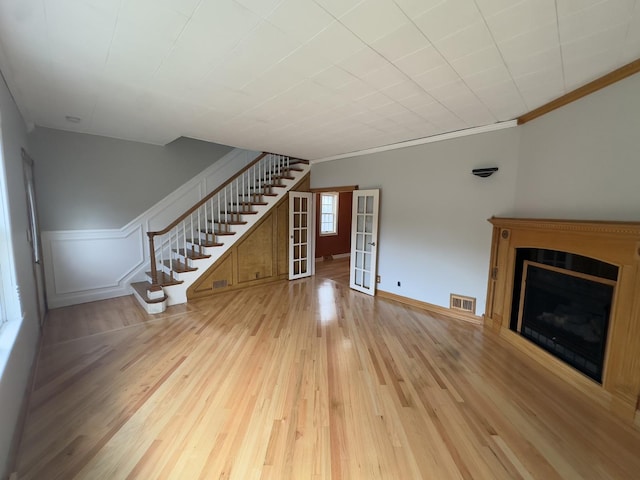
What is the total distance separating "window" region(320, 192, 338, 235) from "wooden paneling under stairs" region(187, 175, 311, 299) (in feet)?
6.36

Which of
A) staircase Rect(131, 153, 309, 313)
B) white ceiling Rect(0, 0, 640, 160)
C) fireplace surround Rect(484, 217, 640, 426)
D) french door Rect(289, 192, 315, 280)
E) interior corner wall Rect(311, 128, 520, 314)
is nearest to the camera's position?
white ceiling Rect(0, 0, 640, 160)

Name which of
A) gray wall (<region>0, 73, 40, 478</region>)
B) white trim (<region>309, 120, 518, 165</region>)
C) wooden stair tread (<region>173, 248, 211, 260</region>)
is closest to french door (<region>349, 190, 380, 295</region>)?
white trim (<region>309, 120, 518, 165</region>)

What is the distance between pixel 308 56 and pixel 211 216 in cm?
388

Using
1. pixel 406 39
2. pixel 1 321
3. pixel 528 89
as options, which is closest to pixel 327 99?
pixel 406 39

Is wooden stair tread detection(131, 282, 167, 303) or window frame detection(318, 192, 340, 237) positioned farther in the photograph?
window frame detection(318, 192, 340, 237)

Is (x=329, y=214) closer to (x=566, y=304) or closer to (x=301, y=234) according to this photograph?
(x=301, y=234)

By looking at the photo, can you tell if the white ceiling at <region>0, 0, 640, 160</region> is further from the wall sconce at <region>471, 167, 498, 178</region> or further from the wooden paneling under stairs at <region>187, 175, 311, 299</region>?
the wooden paneling under stairs at <region>187, 175, 311, 299</region>

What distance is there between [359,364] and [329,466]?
105 cm

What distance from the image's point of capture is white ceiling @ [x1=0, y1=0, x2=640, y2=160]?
54.1 inches

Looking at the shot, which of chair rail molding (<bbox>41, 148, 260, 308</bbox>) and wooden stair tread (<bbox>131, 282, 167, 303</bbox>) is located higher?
chair rail molding (<bbox>41, 148, 260, 308</bbox>)

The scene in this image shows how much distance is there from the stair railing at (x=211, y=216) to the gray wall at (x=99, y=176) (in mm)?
671

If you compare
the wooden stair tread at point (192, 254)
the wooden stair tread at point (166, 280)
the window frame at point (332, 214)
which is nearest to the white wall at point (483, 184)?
the window frame at point (332, 214)

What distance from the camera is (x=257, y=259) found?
Answer: 4969 millimetres

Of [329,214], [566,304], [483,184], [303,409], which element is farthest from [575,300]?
[329,214]
